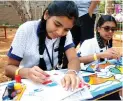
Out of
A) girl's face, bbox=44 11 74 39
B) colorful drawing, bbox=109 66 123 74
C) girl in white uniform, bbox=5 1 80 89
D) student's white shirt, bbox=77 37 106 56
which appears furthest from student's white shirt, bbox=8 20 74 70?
student's white shirt, bbox=77 37 106 56

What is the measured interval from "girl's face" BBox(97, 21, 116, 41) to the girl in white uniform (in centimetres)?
66

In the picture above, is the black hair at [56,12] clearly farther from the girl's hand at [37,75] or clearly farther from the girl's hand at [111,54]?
the girl's hand at [111,54]

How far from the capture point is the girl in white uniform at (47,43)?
1.49m

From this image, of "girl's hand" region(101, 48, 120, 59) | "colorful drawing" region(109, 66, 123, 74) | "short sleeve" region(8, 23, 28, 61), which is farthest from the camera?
"girl's hand" region(101, 48, 120, 59)

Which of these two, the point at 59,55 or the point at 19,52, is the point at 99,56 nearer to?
the point at 59,55

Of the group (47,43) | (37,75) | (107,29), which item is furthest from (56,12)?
(107,29)

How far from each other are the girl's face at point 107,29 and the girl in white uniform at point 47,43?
66cm

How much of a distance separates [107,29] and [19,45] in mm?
1056

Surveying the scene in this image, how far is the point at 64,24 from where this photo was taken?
1.48 metres

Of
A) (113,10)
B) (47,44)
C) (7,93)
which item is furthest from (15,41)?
(113,10)

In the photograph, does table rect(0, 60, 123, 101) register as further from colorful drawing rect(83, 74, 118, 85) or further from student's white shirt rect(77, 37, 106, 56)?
student's white shirt rect(77, 37, 106, 56)

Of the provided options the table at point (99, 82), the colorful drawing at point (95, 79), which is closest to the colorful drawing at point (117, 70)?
the table at point (99, 82)

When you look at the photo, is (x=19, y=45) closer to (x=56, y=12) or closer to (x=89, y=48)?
(x=56, y=12)

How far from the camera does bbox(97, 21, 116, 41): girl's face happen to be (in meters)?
2.36
